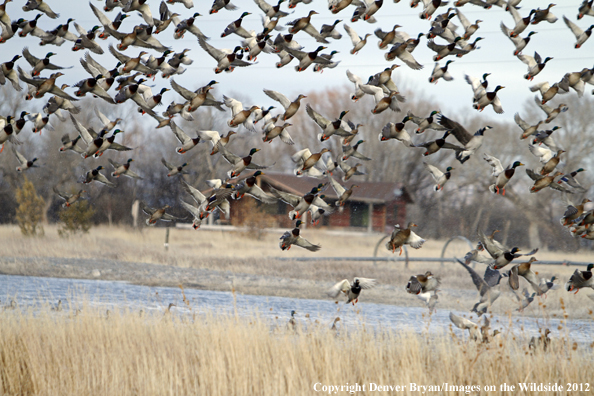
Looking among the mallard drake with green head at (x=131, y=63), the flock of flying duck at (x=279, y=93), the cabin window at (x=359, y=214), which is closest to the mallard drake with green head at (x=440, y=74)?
the flock of flying duck at (x=279, y=93)

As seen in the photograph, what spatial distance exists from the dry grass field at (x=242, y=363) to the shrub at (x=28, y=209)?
2427 centimetres

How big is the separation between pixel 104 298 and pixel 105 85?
468 inches

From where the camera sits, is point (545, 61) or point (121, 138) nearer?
point (545, 61)

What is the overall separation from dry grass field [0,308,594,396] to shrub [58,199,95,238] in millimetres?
24835

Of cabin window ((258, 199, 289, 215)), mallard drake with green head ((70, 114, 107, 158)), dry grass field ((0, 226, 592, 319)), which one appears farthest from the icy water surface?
cabin window ((258, 199, 289, 215))

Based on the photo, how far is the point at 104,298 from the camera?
18516mm

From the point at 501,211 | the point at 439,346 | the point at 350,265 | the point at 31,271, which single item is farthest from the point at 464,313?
the point at 501,211

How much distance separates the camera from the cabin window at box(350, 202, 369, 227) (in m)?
43.0

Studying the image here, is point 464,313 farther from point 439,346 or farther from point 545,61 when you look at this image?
point 545,61

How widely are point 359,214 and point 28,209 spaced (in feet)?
73.3

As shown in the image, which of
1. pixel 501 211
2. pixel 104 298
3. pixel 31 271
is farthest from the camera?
pixel 501 211

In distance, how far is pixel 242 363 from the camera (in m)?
8.45

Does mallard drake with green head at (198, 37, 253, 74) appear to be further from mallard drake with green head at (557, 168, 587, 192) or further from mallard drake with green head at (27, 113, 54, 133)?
mallard drake with green head at (557, 168, 587, 192)

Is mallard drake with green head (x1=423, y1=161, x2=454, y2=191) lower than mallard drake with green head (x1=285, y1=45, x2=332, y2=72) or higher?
lower
